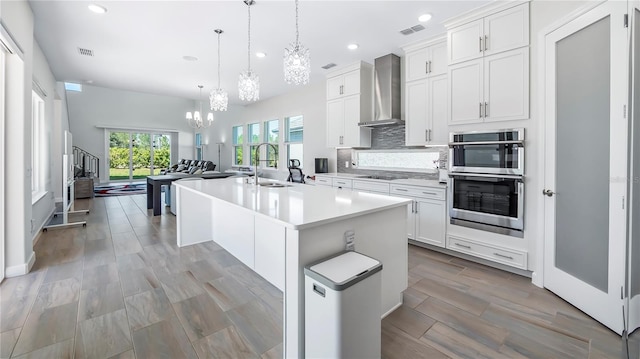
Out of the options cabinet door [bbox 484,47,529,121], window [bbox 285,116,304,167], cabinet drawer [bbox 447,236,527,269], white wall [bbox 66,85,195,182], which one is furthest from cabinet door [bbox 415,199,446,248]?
white wall [bbox 66,85,195,182]

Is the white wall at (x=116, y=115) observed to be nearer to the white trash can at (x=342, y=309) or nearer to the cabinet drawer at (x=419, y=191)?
the cabinet drawer at (x=419, y=191)

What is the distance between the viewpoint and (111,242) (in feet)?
12.2

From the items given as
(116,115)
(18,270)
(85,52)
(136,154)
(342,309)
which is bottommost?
(18,270)

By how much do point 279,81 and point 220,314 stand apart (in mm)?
5100

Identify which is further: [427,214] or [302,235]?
[427,214]

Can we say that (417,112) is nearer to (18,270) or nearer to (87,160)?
(18,270)

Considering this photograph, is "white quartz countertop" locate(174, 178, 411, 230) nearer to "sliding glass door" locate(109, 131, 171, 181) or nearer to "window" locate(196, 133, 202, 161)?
"window" locate(196, 133, 202, 161)

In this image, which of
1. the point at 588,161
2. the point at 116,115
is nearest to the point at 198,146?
the point at 116,115

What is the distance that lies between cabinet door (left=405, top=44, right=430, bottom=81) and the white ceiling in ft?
0.59

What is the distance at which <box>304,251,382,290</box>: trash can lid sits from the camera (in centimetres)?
133

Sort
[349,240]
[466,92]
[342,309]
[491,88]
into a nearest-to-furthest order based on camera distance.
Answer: [342,309] < [349,240] < [491,88] < [466,92]

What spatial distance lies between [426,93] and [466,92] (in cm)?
70

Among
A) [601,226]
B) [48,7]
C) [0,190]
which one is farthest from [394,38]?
[0,190]

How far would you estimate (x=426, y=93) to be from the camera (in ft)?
12.4
